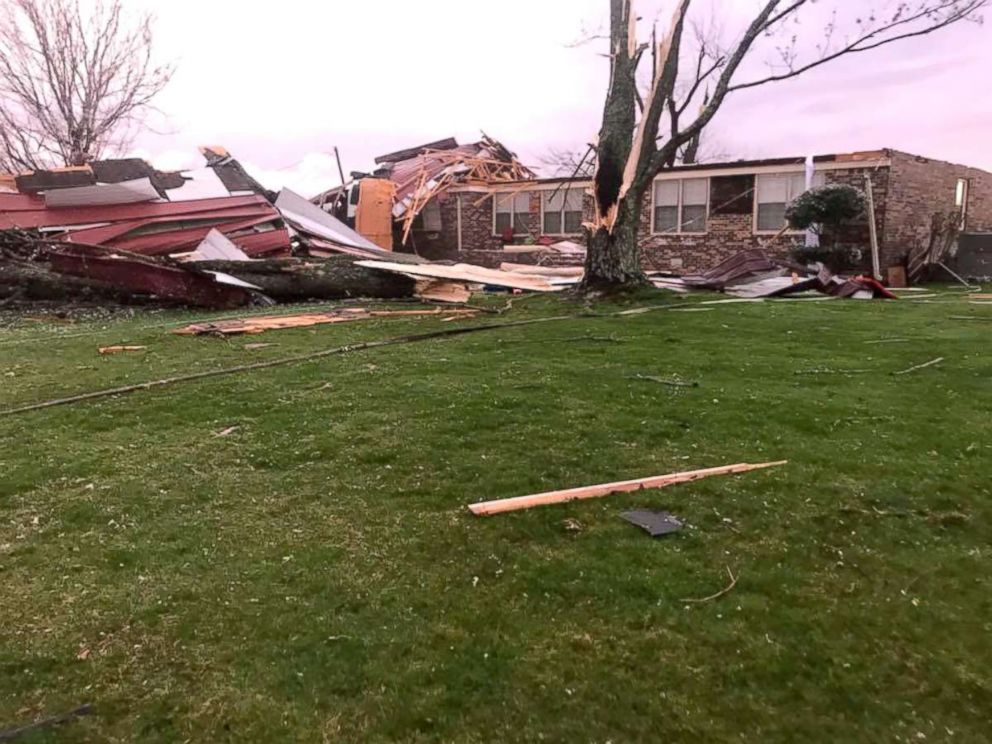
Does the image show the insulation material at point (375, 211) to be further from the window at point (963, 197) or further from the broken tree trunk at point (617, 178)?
the window at point (963, 197)

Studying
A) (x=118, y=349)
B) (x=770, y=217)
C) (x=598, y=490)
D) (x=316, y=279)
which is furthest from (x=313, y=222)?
(x=598, y=490)

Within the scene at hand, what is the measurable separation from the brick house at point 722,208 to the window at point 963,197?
0.03 metres

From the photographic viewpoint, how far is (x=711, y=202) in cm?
2031

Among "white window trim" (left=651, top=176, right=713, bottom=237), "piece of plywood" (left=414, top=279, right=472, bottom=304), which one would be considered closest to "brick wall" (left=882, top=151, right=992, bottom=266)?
"white window trim" (left=651, top=176, right=713, bottom=237)

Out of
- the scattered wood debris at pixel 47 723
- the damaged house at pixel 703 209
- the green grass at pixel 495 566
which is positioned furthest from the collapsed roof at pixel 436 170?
the scattered wood debris at pixel 47 723

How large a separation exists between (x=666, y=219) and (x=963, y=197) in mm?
9078

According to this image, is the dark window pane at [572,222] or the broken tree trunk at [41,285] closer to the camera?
the broken tree trunk at [41,285]

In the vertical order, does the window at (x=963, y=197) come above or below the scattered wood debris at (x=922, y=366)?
above

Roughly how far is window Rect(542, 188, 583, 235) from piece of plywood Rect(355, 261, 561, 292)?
919cm

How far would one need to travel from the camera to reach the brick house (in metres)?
18.1

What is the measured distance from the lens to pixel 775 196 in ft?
63.6

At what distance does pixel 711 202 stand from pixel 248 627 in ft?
65.0

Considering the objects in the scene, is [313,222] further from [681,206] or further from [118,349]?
[118,349]

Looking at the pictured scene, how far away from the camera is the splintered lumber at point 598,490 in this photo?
3.23 m
